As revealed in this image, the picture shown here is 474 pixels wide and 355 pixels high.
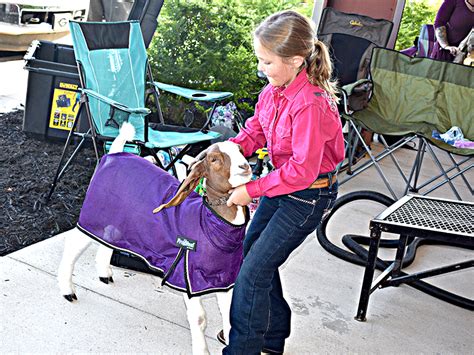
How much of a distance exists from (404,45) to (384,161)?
2.09 m

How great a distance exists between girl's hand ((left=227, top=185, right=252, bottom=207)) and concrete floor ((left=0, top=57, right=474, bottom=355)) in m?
0.71

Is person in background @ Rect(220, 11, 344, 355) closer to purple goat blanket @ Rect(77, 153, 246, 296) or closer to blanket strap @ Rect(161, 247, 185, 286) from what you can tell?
purple goat blanket @ Rect(77, 153, 246, 296)

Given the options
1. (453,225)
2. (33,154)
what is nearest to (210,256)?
(453,225)

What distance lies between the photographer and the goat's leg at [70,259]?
2.77 m

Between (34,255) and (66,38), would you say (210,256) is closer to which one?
(34,255)

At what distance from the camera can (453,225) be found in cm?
289

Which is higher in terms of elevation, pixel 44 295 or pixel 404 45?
pixel 404 45

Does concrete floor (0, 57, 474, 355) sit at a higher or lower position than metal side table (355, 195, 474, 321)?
lower

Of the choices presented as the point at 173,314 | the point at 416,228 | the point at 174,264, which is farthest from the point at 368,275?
the point at 174,264

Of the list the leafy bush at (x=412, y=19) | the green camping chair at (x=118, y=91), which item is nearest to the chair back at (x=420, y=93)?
→ the green camping chair at (x=118, y=91)

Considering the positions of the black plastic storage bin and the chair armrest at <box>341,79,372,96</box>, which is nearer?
the black plastic storage bin

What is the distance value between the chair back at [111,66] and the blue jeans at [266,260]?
6.00ft

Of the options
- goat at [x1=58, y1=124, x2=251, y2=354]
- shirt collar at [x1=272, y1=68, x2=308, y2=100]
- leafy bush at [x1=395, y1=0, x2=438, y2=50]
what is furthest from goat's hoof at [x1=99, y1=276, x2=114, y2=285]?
leafy bush at [x1=395, y1=0, x2=438, y2=50]

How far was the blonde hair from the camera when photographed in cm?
217
